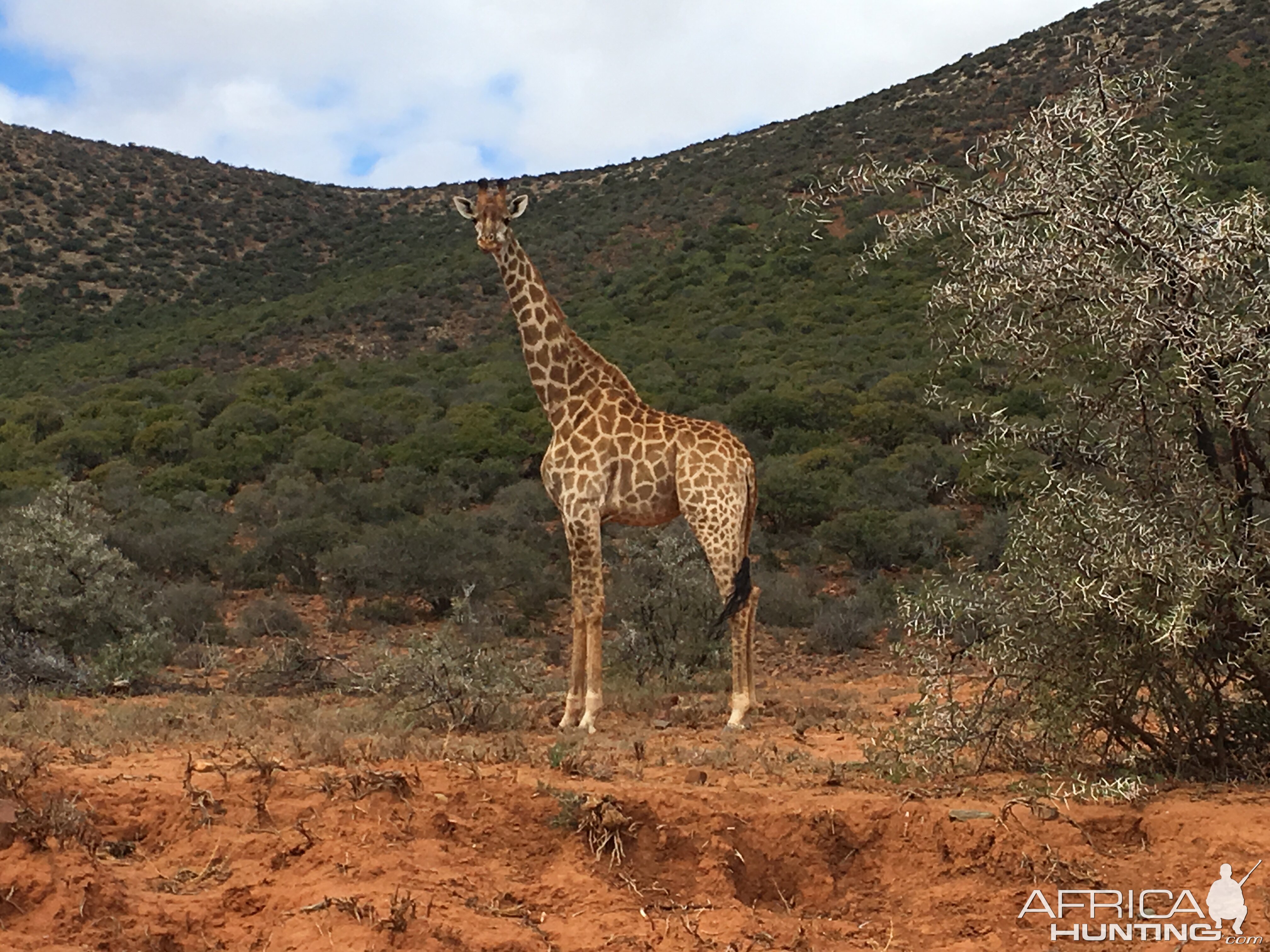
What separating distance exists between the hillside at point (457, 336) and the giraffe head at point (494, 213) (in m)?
3.71

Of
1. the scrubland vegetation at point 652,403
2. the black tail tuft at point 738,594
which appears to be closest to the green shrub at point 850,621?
the scrubland vegetation at point 652,403

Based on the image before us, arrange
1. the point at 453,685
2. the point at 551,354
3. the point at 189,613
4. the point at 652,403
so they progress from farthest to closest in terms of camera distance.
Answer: the point at 652,403, the point at 189,613, the point at 551,354, the point at 453,685

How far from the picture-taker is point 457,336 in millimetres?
37469

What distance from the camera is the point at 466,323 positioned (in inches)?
1511

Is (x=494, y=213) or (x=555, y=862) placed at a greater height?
(x=494, y=213)

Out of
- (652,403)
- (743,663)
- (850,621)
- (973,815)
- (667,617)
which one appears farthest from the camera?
(652,403)

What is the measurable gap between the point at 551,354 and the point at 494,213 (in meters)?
1.07

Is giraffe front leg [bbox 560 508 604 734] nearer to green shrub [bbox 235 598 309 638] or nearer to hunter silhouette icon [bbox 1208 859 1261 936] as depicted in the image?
hunter silhouette icon [bbox 1208 859 1261 936]

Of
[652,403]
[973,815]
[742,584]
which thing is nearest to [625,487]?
[742,584]

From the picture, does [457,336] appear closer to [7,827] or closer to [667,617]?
[667,617]

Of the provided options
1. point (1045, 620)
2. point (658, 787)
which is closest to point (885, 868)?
point (658, 787)

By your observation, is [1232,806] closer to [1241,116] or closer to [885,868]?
[885,868]

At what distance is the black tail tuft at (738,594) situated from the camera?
26.8 feet

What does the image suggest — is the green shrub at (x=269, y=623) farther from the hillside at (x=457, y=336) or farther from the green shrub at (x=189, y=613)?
the hillside at (x=457, y=336)
